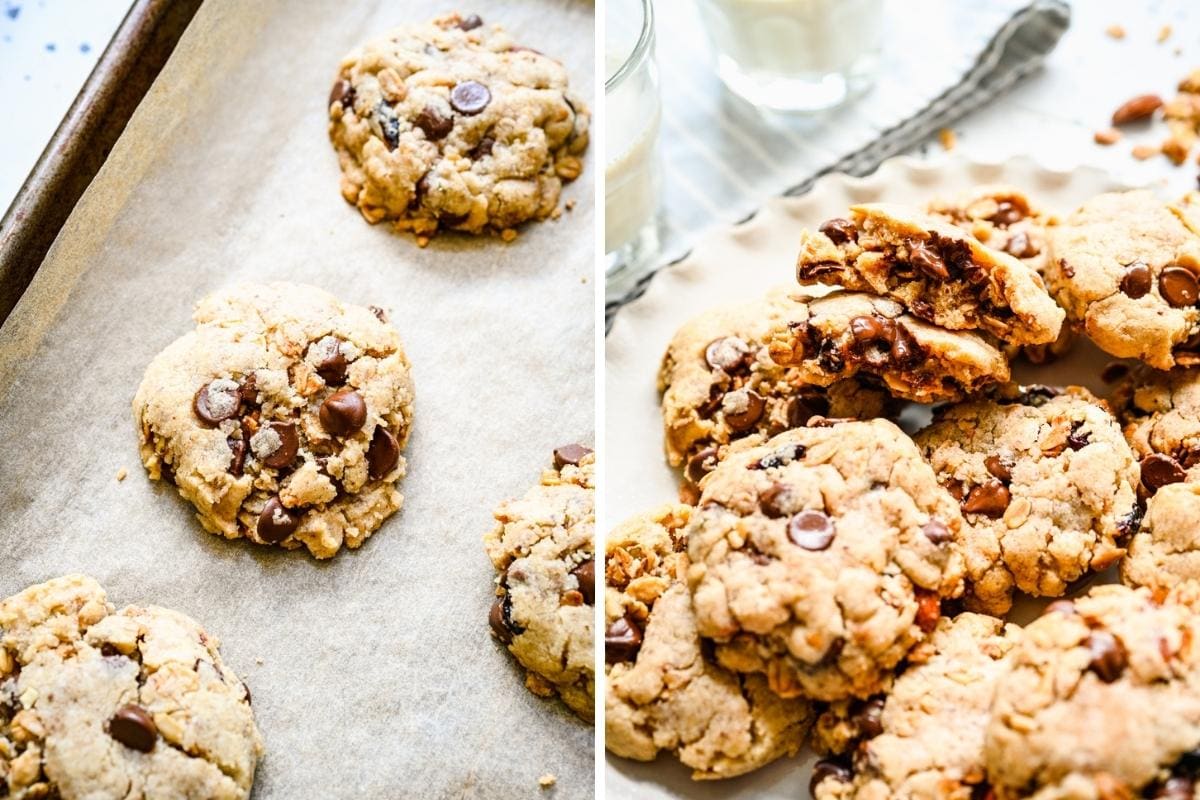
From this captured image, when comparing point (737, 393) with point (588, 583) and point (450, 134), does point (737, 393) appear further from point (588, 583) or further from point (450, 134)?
point (450, 134)

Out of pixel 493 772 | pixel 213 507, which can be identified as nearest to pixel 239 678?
pixel 213 507

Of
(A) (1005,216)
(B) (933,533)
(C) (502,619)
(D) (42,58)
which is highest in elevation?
(D) (42,58)

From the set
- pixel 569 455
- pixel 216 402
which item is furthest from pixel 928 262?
pixel 216 402

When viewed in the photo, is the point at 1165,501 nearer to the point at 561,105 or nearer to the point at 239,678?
the point at 561,105

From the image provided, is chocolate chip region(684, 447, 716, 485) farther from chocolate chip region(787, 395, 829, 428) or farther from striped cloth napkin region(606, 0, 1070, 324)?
striped cloth napkin region(606, 0, 1070, 324)

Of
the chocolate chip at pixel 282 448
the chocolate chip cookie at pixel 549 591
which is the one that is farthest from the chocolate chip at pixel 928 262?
the chocolate chip at pixel 282 448

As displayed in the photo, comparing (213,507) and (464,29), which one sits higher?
(464,29)

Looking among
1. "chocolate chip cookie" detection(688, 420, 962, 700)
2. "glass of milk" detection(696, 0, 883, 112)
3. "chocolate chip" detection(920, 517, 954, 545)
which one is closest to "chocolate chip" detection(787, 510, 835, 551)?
"chocolate chip cookie" detection(688, 420, 962, 700)
